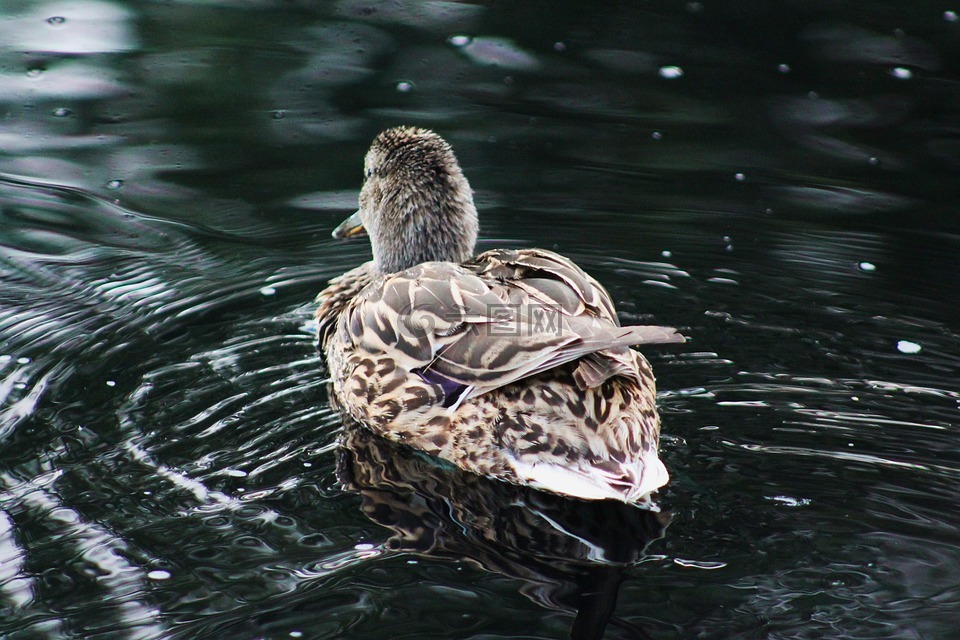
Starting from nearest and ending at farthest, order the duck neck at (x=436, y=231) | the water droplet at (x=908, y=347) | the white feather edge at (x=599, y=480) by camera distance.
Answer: the white feather edge at (x=599, y=480)
the water droplet at (x=908, y=347)
the duck neck at (x=436, y=231)

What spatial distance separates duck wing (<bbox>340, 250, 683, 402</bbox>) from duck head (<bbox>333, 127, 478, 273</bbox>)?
72cm

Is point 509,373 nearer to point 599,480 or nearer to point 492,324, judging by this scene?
point 492,324


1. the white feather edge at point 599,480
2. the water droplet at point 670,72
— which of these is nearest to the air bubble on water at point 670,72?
the water droplet at point 670,72

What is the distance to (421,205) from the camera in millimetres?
6625

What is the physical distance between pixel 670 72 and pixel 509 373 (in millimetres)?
5878

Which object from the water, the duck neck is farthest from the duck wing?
the duck neck

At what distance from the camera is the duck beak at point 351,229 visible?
7266mm

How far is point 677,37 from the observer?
34.8ft

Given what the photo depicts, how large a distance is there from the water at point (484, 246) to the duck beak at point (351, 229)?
253 millimetres

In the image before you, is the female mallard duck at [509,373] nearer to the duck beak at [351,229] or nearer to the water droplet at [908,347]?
the duck beak at [351,229]

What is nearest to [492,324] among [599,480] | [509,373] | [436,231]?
[509,373]

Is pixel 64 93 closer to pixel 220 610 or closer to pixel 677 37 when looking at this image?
pixel 677 37

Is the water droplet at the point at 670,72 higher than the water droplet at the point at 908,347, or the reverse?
the water droplet at the point at 670,72

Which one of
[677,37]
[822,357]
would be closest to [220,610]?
[822,357]
